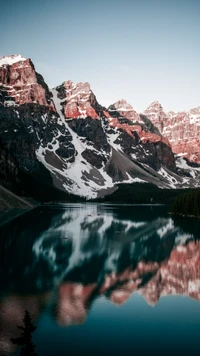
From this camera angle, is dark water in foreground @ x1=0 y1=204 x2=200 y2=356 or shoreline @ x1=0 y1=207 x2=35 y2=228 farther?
shoreline @ x1=0 y1=207 x2=35 y2=228

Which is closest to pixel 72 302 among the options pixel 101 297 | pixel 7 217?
pixel 101 297

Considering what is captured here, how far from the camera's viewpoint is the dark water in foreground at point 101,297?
23.8 metres

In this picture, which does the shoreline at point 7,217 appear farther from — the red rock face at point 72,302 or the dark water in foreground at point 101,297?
the red rock face at point 72,302

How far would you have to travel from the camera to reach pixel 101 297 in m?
33.4

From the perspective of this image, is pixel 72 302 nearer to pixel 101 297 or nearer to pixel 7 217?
pixel 101 297

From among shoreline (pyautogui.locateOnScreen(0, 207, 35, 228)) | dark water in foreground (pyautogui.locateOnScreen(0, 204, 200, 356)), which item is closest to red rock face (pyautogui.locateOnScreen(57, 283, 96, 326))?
dark water in foreground (pyautogui.locateOnScreen(0, 204, 200, 356))

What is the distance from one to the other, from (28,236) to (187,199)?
7974 centimetres

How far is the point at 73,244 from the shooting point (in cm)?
6625

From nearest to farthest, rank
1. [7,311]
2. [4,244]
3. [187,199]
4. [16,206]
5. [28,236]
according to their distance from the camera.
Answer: [7,311]
[4,244]
[28,236]
[187,199]
[16,206]

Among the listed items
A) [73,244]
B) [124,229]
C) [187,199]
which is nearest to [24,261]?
[73,244]

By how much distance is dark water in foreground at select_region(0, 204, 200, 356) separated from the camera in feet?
78.1

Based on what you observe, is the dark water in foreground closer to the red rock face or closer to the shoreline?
the red rock face

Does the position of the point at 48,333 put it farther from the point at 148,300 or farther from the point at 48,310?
the point at 148,300

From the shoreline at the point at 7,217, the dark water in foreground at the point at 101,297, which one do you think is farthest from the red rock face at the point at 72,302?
the shoreline at the point at 7,217
